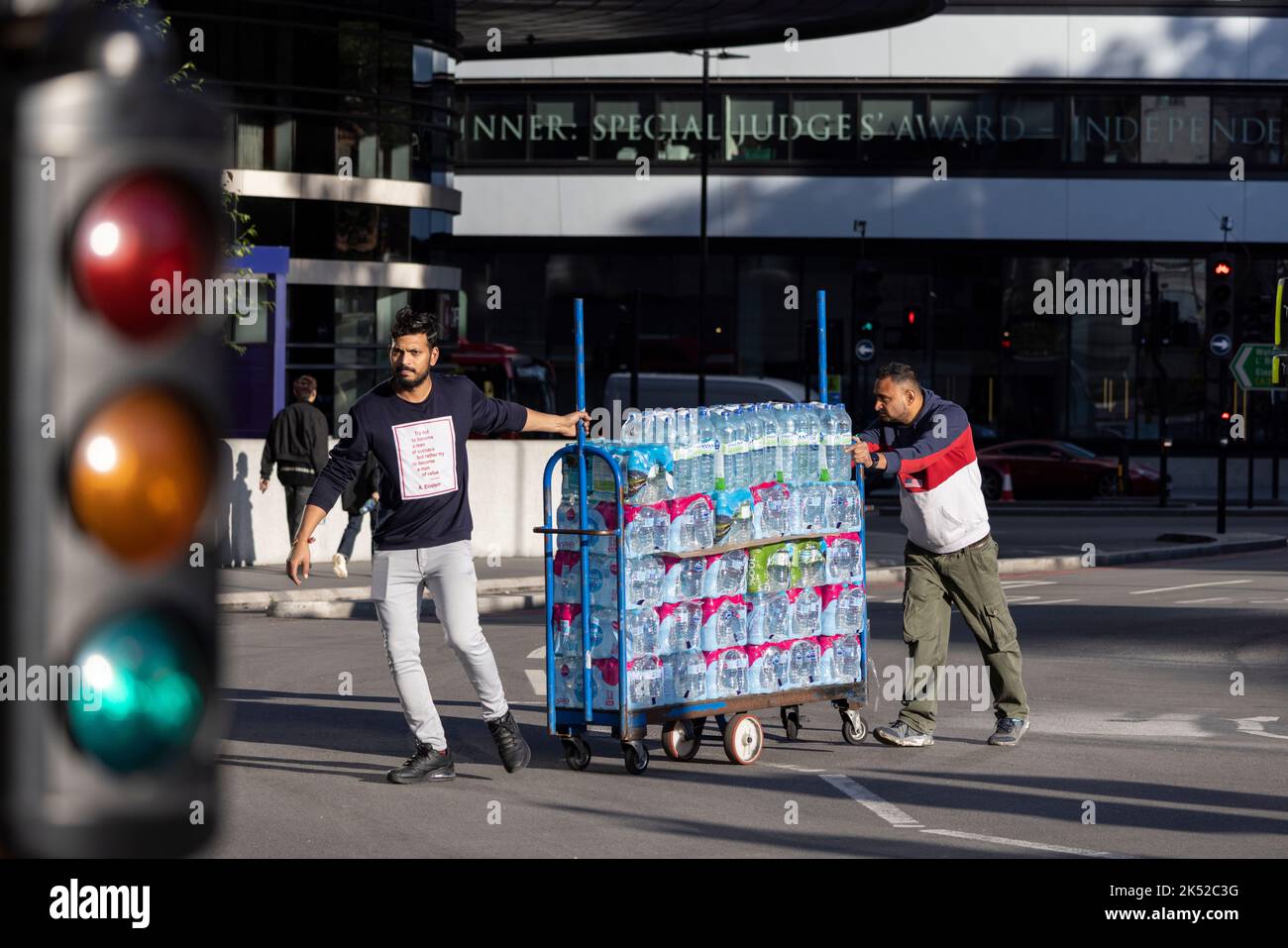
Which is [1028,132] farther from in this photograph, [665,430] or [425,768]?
[425,768]

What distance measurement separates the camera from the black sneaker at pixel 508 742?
953cm

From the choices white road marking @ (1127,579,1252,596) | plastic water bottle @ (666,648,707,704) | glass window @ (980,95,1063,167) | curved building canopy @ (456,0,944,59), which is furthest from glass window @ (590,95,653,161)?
plastic water bottle @ (666,648,707,704)

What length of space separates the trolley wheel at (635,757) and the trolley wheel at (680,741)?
1.12 feet

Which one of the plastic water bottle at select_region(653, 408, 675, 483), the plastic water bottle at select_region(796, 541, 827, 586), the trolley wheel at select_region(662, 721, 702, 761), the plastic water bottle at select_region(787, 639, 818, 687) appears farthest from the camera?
the plastic water bottle at select_region(796, 541, 827, 586)

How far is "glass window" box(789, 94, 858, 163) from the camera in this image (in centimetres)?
4875

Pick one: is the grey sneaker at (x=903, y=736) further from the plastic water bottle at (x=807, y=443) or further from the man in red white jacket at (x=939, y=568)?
the plastic water bottle at (x=807, y=443)

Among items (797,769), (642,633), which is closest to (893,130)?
(797,769)

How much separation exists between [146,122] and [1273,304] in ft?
106

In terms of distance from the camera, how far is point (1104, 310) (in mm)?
49562

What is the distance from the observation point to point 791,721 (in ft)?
35.7

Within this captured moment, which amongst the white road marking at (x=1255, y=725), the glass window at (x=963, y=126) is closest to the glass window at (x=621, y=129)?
the glass window at (x=963, y=126)

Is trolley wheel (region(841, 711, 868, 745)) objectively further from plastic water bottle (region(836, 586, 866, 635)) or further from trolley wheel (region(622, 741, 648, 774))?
trolley wheel (region(622, 741, 648, 774))

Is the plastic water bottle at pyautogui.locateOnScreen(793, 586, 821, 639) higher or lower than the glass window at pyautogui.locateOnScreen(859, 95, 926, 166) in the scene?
lower
